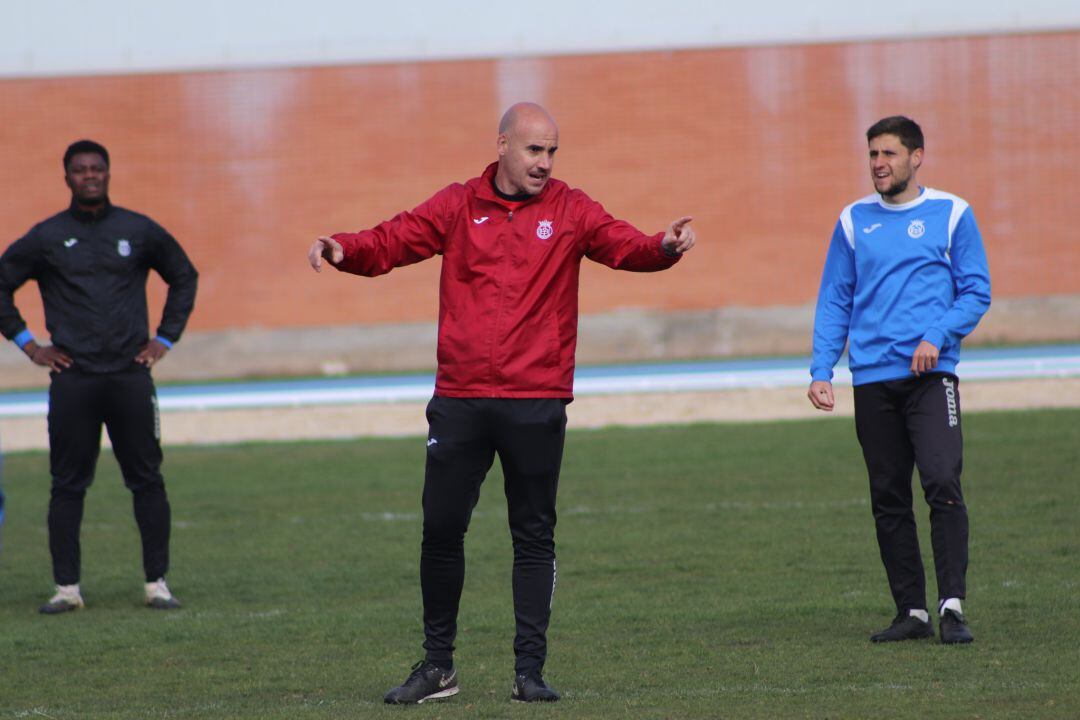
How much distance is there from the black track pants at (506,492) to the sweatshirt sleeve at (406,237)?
50 cm

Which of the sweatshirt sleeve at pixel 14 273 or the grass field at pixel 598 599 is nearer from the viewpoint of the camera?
the grass field at pixel 598 599

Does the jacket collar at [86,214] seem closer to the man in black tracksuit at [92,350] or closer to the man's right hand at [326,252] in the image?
the man in black tracksuit at [92,350]

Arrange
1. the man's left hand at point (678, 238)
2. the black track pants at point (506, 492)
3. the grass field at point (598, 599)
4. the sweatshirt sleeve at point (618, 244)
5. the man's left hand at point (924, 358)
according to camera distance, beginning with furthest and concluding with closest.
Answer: the man's left hand at point (924, 358)
the grass field at point (598, 599)
the black track pants at point (506, 492)
the sweatshirt sleeve at point (618, 244)
the man's left hand at point (678, 238)

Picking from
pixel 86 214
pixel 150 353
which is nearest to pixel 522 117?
pixel 150 353

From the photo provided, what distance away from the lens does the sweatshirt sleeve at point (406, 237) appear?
5.57 m

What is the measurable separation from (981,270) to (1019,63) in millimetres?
23002

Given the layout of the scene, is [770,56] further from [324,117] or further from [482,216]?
[482,216]

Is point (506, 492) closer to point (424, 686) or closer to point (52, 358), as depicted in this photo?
point (424, 686)

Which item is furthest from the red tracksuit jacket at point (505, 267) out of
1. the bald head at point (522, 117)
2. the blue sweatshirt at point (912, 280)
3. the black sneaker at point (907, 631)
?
the black sneaker at point (907, 631)

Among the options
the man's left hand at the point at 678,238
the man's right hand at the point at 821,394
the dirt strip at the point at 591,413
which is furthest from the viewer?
the dirt strip at the point at 591,413

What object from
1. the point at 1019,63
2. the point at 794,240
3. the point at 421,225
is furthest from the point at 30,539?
the point at 1019,63

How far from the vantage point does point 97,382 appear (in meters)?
8.15

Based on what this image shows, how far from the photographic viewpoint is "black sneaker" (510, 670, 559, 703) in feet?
18.0

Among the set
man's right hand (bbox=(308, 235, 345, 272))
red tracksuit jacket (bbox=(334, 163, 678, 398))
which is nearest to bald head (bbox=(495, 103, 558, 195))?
red tracksuit jacket (bbox=(334, 163, 678, 398))
